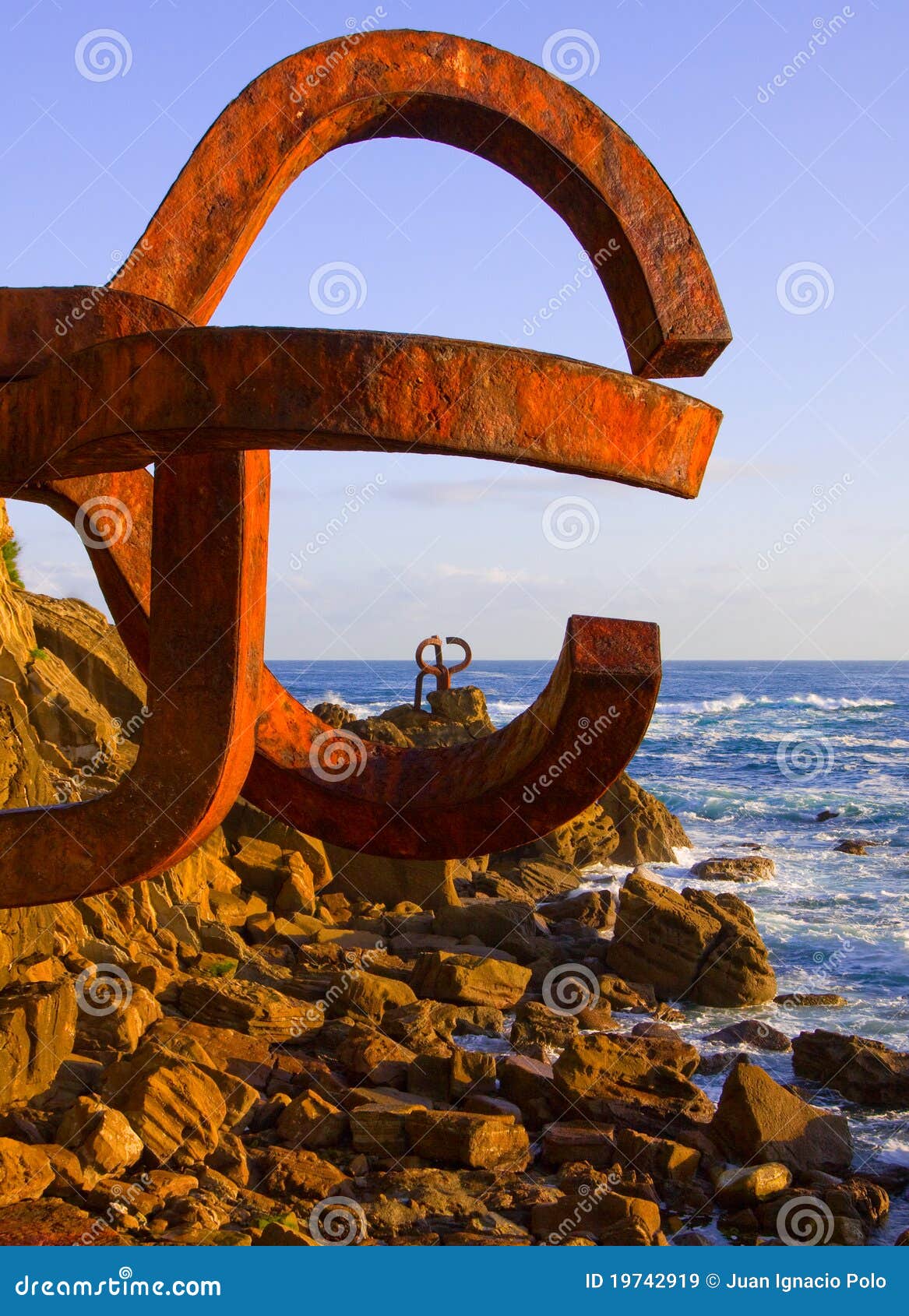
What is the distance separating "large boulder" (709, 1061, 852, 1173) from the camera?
7.16 m

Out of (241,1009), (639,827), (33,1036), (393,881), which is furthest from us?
(639,827)

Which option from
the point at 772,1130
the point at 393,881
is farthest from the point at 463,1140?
the point at 393,881

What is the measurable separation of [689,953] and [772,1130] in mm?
3983

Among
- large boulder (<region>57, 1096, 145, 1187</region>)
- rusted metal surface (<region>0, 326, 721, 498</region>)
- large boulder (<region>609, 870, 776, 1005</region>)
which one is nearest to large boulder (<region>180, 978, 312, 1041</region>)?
large boulder (<region>57, 1096, 145, 1187</region>)

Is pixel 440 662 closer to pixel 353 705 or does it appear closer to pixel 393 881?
pixel 393 881

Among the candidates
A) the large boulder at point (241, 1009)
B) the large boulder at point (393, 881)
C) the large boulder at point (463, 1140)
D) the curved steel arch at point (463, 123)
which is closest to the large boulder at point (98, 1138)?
the large boulder at point (463, 1140)

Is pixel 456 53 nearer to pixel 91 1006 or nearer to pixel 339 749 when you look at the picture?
pixel 339 749

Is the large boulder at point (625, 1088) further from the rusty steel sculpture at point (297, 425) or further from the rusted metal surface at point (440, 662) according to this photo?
the rusty steel sculpture at point (297, 425)

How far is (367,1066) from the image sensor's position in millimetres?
7777

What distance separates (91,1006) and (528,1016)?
3.75 meters

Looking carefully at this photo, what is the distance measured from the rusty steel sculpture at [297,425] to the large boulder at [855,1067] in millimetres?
7506

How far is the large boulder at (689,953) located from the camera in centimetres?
1100

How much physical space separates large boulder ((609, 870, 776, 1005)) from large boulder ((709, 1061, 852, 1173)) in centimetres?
345

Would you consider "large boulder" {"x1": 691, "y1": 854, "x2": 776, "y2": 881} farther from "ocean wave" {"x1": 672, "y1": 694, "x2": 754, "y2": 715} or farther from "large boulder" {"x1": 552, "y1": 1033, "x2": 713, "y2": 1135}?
"ocean wave" {"x1": 672, "y1": 694, "x2": 754, "y2": 715}
